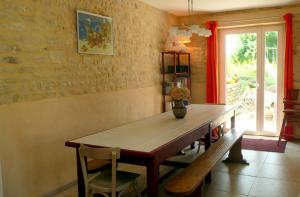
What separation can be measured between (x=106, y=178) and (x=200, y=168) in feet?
2.89

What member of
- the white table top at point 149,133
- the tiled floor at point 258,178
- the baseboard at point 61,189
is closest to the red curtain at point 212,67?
the tiled floor at point 258,178

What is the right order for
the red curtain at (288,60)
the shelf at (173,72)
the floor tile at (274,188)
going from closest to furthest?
the floor tile at (274,188) → the red curtain at (288,60) → the shelf at (173,72)

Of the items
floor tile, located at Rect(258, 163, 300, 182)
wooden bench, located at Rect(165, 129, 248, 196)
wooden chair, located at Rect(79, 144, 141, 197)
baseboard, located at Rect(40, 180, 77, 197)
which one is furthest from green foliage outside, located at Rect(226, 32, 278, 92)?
wooden chair, located at Rect(79, 144, 141, 197)

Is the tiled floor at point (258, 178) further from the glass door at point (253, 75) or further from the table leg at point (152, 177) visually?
the glass door at point (253, 75)

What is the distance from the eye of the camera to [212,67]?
243 inches

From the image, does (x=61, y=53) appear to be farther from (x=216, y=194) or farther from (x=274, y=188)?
(x=274, y=188)

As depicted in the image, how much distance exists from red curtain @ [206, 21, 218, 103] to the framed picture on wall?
2538mm

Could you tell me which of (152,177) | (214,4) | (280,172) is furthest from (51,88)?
(214,4)

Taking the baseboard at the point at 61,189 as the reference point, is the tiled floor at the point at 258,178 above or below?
above

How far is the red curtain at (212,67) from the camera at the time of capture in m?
6.09

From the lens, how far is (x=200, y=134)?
3.20m

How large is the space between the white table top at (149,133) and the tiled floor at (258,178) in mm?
788

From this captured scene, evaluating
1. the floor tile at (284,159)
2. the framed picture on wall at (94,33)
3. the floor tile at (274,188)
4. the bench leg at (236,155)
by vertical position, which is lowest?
the floor tile at (274,188)

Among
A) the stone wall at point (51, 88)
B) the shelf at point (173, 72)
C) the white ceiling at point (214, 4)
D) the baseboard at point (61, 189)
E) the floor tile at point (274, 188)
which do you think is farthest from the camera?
the shelf at point (173, 72)
